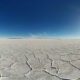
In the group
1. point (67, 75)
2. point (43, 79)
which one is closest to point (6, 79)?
point (43, 79)

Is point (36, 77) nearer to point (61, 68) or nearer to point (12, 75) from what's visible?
point (12, 75)

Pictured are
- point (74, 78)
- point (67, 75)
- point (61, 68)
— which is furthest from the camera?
point (61, 68)

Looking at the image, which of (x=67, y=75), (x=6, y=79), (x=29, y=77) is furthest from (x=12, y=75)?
(x=67, y=75)

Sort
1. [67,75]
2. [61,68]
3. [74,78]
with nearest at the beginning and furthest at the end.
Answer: [74,78] → [67,75] → [61,68]

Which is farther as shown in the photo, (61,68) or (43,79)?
(61,68)

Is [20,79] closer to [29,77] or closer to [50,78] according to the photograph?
[29,77]

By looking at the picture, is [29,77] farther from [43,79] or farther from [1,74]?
[1,74]

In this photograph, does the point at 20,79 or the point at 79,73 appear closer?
the point at 20,79
